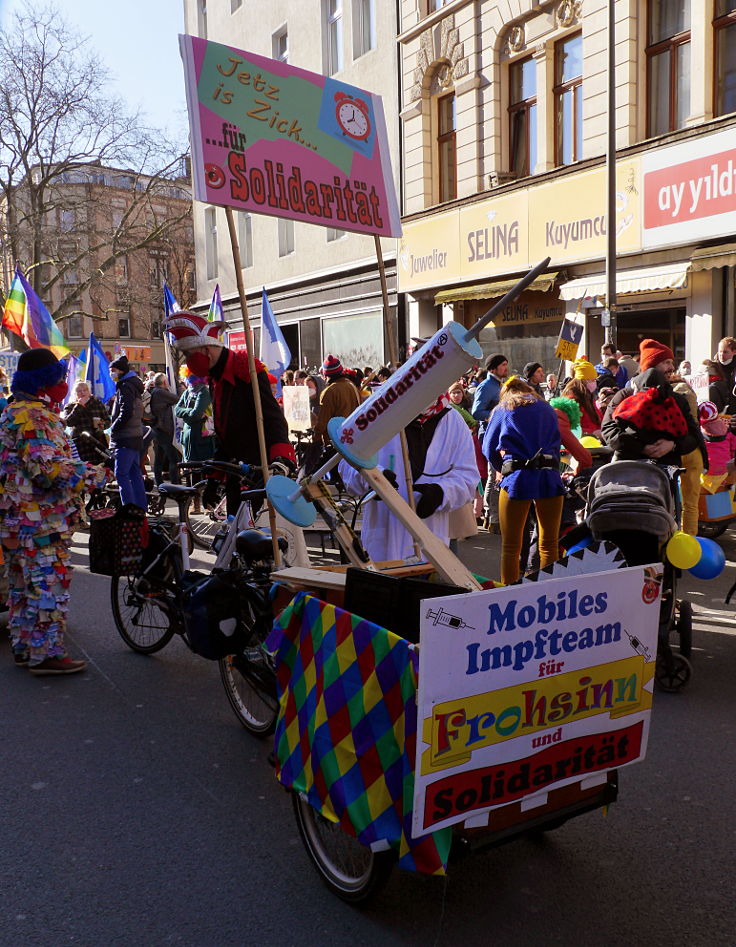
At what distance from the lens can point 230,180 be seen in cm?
388

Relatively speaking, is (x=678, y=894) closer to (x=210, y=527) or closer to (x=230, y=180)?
(x=230, y=180)

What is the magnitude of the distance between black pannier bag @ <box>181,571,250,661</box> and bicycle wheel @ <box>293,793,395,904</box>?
986 millimetres

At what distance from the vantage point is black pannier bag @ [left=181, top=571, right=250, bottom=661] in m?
3.98

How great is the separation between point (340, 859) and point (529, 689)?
1000 mm

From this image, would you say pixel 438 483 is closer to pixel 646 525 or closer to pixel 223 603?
pixel 646 525

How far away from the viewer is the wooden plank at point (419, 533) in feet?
9.46

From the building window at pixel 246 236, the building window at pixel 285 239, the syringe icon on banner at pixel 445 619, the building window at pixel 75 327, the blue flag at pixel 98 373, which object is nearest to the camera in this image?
the syringe icon on banner at pixel 445 619

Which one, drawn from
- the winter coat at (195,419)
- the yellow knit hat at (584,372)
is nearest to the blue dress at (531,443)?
the yellow knit hat at (584,372)

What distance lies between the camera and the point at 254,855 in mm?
3299

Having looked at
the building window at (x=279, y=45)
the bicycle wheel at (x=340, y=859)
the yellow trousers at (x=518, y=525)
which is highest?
the building window at (x=279, y=45)

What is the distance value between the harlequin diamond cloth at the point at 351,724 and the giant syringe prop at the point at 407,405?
0.37 metres

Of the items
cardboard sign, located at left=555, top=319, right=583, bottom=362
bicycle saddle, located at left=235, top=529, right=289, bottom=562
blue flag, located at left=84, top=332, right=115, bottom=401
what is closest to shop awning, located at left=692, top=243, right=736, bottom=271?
cardboard sign, located at left=555, top=319, right=583, bottom=362

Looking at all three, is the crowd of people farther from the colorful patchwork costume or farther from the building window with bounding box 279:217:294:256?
the building window with bounding box 279:217:294:256

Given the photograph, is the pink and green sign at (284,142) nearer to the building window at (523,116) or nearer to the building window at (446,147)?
the building window at (523,116)
